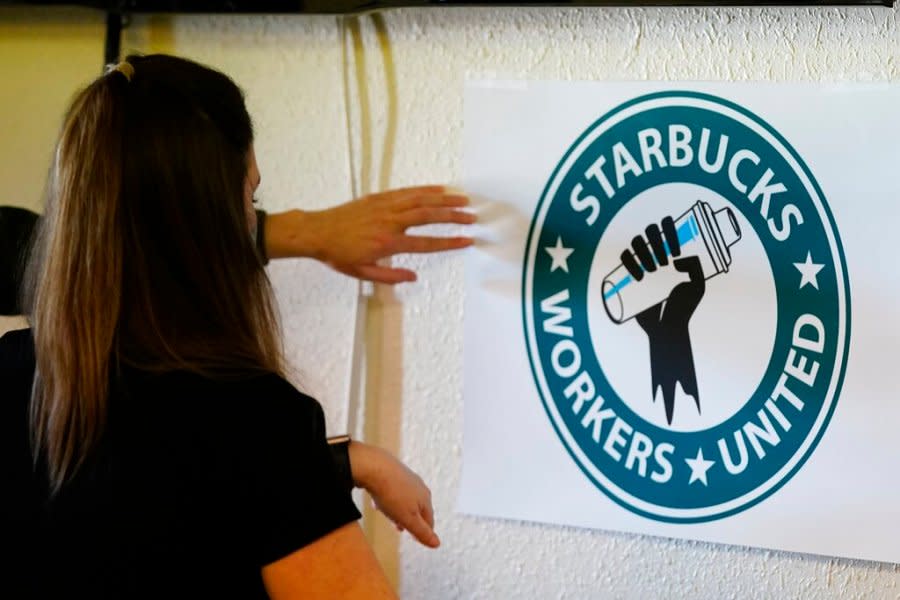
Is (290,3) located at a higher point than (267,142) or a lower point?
higher

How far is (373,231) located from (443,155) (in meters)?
0.11

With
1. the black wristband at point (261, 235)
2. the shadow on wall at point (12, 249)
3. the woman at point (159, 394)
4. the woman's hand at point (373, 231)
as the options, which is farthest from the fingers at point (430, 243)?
the shadow on wall at point (12, 249)

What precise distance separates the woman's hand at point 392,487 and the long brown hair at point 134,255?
170mm

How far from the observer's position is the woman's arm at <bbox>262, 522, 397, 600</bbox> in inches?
26.3

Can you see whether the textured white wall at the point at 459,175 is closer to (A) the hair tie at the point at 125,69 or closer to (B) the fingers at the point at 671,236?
(B) the fingers at the point at 671,236

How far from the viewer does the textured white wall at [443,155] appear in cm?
88

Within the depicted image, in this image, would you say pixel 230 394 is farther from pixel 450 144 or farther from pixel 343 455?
pixel 450 144

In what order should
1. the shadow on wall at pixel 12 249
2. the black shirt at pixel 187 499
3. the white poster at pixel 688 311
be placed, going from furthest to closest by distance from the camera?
the shadow on wall at pixel 12 249
the white poster at pixel 688 311
the black shirt at pixel 187 499

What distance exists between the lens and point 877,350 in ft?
2.74

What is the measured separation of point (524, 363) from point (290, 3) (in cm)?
45

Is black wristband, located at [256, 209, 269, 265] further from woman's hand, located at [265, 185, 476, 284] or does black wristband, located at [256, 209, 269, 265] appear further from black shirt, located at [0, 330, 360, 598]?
black shirt, located at [0, 330, 360, 598]

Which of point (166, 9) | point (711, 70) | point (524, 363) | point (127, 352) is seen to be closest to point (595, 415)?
point (524, 363)

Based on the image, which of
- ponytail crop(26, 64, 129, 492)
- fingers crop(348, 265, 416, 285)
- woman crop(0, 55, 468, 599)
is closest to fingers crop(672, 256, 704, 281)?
fingers crop(348, 265, 416, 285)

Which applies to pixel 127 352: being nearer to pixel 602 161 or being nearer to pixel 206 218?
pixel 206 218
